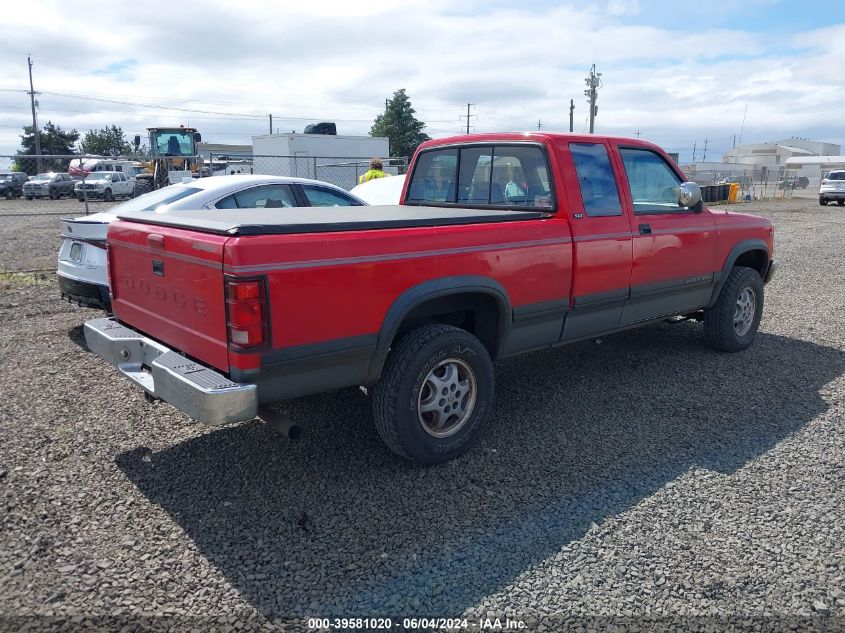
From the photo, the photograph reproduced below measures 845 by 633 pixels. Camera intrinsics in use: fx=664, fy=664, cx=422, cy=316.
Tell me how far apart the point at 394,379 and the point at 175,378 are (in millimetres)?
1139

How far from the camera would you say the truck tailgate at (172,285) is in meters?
3.20

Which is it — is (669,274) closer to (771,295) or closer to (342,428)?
(342,428)

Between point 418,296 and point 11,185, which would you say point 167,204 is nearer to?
point 418,296

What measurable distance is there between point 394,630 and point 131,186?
3515 cm

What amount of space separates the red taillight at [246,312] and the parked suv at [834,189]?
107 ft

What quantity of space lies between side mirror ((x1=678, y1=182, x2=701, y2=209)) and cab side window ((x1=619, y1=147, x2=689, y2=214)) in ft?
0.25

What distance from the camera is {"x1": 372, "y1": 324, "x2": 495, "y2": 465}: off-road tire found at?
368 cm

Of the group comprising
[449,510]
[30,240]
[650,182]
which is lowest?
[449,510]

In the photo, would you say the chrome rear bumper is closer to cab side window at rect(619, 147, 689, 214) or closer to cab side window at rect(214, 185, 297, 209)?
cab side window at rect(214, 185, 297, 209)

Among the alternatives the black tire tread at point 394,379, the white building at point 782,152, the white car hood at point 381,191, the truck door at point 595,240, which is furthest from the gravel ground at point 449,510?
the white building at point 782,152

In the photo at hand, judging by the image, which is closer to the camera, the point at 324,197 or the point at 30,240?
the point at 324,197

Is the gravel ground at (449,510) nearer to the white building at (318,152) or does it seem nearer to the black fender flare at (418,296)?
the black fender flare at (418,296)

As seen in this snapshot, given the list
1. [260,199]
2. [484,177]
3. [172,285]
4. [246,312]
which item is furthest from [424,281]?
[260,199]

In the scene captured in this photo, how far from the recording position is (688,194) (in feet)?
17.7
